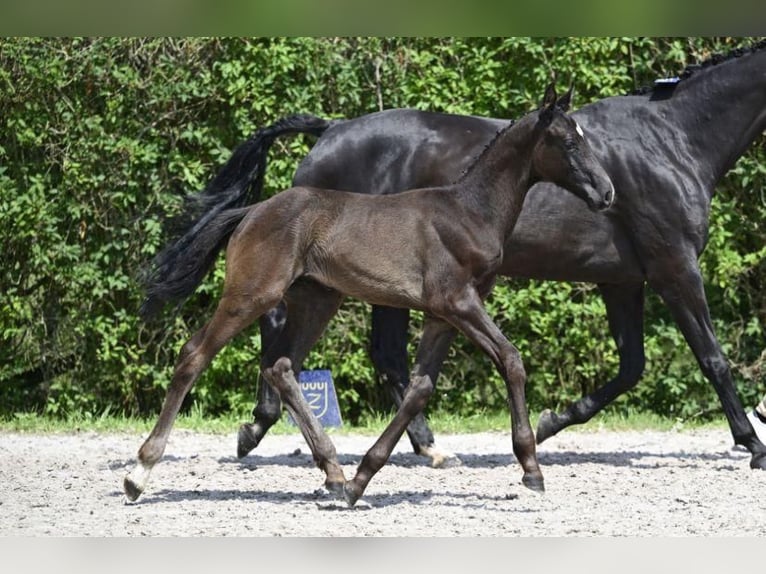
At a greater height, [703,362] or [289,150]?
[289,150]

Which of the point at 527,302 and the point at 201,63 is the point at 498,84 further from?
the point at 201,63

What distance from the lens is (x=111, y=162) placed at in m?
9.20

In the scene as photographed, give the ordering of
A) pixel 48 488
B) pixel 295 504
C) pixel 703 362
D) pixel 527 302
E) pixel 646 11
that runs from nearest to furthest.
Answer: pixel 646 11 → pixel 295 504 → pixel 48 488 → pixel 703 362 → pixel 527 302

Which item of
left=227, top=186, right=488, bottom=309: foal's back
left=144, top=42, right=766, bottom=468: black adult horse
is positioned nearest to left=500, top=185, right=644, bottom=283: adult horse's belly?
left=144, top=42, right=766, bottom=468: black adult horse

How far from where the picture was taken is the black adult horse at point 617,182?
273 inches

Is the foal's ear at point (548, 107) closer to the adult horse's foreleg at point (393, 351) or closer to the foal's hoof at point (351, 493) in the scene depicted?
the foal's hoof at point (351, 493)

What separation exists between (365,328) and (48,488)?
3.64m

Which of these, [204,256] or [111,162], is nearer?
[204,256]

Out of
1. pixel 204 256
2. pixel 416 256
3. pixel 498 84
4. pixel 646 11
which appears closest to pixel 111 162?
pixel 498 84

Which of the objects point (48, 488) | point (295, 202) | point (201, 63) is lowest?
point (48, 488)

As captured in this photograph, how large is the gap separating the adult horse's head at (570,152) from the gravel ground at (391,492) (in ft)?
4.72

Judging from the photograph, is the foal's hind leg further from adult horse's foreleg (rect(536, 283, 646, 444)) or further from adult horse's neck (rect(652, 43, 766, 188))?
adult horse's neck (rect(652, 43, 766, 188))

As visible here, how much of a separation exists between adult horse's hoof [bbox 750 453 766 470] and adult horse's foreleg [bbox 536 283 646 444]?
3.07 ft

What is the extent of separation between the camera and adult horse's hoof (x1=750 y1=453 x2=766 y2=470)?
6703 millimetres
